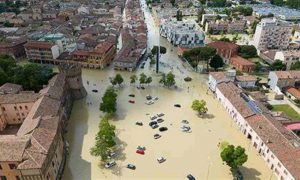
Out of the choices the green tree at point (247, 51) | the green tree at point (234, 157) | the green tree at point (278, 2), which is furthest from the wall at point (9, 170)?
the green tree at point (278, 2)

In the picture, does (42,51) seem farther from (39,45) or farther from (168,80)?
(168,80)

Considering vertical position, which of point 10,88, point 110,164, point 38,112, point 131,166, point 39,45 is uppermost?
point 39,45

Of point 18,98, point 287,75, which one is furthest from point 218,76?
point 18,98

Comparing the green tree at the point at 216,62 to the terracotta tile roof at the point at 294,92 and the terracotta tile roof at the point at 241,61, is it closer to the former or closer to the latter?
the terracotta tile roof at the point at 241,61

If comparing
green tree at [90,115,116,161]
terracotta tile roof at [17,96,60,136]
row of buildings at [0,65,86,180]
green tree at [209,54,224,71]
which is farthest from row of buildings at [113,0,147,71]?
green tree at [90,115,116,161]

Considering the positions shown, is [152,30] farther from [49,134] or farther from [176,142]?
[49,134]

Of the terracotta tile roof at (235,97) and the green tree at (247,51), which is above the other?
the green tree at (247,51)

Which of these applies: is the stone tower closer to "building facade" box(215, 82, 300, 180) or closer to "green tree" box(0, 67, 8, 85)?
"green tree" box(0, 67, 8, 85)
